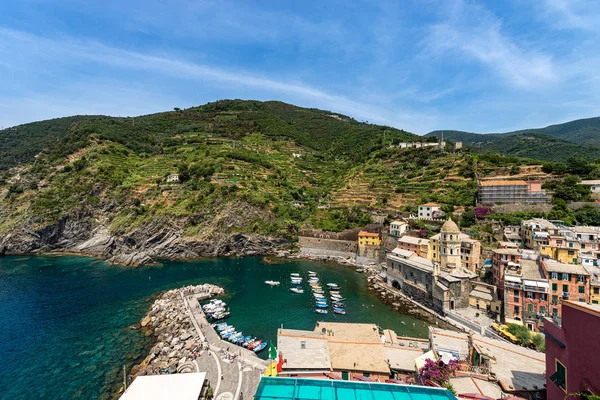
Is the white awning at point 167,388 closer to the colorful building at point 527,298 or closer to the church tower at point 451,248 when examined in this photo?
the colorful building at point 527,298

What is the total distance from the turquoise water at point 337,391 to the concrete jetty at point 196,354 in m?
11.8

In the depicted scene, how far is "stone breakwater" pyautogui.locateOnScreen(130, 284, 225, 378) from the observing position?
73.3 feet

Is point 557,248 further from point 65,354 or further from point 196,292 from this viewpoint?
point 65,354

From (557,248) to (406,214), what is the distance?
1083 inches

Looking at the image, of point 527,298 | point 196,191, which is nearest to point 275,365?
point 527,298

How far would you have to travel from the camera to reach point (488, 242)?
4066 centimetres

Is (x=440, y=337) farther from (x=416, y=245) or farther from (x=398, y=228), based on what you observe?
(x=398, y=228)

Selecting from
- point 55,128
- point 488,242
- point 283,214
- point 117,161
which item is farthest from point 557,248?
point 55,128

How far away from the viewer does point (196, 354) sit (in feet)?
76.7

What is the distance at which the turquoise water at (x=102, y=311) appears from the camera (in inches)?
914

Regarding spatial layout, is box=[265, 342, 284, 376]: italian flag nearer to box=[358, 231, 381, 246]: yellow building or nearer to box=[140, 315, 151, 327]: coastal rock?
box=[140, 315, 151, 327]: coastal rock

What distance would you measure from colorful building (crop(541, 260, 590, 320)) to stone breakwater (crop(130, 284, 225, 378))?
32.7m

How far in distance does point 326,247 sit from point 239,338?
35.4 metres

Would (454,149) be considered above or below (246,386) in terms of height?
above
